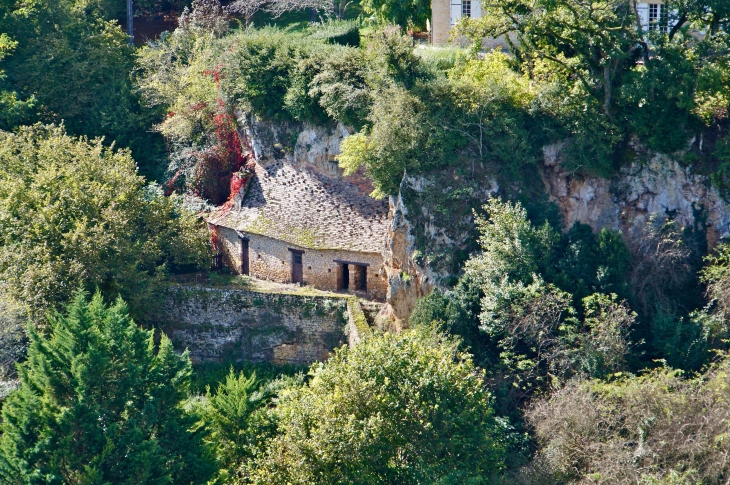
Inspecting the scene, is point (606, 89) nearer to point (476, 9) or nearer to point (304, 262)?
point (476, 9)

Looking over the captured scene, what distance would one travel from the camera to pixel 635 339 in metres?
35.0

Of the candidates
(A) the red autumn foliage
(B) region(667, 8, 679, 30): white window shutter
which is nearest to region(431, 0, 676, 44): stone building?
(B) region(667, 8, 679, 30): white window shutter

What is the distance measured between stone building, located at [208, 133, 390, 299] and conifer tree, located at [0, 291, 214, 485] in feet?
29.5

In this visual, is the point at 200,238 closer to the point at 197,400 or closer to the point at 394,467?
the point at 197,400

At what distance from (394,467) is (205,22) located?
2557cm

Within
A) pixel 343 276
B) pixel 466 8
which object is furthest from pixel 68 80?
pixel 466 8

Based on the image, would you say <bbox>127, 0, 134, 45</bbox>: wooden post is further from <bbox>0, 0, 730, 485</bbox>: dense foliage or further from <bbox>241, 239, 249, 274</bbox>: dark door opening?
<bbox>241, 239, 249, 274</bbox>: dark door opening

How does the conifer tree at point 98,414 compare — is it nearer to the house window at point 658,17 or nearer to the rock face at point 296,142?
the rock face at point 296,142

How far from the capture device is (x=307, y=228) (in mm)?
41281

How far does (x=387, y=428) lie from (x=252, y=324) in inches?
430

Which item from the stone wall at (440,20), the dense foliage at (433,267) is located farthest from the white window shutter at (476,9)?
the dense foliage at (433,267)

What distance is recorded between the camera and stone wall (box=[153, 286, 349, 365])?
39.8 meters

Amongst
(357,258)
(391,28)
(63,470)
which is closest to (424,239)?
(357,258)

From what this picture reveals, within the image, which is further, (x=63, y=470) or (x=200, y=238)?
(x=200, y=238)
